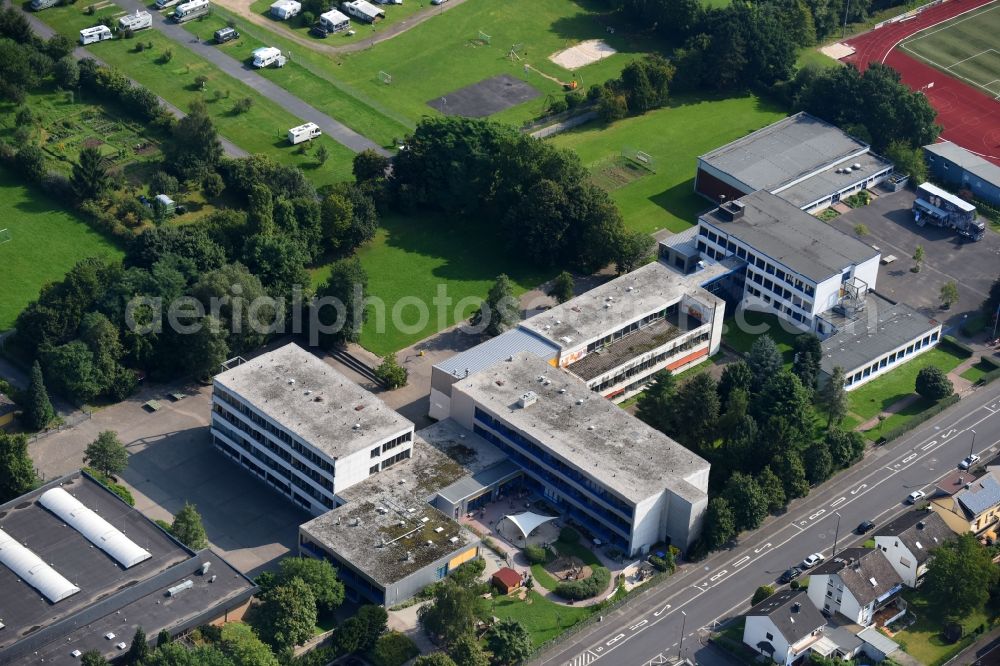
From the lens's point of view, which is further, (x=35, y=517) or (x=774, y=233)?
(x=774, y=233)

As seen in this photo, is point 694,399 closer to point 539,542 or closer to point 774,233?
point 539,542

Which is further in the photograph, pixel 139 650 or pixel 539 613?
pixel 539 613

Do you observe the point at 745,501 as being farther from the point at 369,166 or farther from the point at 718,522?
the point at 369,166

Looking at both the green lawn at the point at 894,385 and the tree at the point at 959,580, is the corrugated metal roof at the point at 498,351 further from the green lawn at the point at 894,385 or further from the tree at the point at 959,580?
the tree at the point at 959,580

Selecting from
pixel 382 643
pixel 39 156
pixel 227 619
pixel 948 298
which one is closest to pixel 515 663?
pixel 382 643

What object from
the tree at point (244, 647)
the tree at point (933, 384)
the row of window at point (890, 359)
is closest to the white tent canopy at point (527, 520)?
the tree at point (244, 647)

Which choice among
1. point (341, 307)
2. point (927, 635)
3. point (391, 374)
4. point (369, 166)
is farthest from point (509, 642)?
point (369, 166)
